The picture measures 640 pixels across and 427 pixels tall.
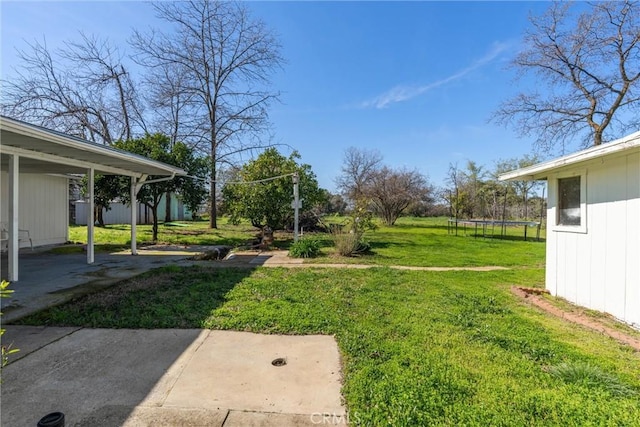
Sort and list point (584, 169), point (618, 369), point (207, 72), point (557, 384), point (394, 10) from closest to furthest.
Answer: point (557, 384) → point (618, 369) → point (584, 169) → point (394, 10) → point (207, 72)

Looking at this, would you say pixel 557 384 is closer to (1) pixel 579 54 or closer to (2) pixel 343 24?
(2) pixel 343 24

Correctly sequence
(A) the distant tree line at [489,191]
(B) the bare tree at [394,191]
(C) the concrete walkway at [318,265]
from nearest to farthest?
(C) the concrete walkway at [318,265]
(B) the bare tree at [394,191]
(A) the distant tree line at [489,191]

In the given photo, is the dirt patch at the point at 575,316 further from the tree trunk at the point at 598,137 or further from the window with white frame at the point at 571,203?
the tree trunk at the point at 598,137

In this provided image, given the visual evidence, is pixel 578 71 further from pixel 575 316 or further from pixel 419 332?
pixel 419 332

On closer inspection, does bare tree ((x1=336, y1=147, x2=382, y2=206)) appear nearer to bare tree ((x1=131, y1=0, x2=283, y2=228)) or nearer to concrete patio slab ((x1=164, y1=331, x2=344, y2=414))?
bare tree ((x1=131, y1=0, x2=283, y2=228))

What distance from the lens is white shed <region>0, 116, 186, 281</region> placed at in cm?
510

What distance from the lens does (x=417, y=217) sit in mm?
33719

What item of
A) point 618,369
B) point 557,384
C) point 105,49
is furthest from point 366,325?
point 105,49

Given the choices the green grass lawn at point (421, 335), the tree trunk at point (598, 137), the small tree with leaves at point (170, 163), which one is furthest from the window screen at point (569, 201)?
the tree trunk at point (598, 137)

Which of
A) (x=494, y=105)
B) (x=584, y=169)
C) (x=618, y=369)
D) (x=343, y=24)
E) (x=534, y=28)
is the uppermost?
(x=534, y=28)

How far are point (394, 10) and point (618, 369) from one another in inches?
407

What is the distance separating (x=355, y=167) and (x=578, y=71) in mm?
16999

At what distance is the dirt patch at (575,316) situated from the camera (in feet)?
11.3

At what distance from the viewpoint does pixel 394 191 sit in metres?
23.4
